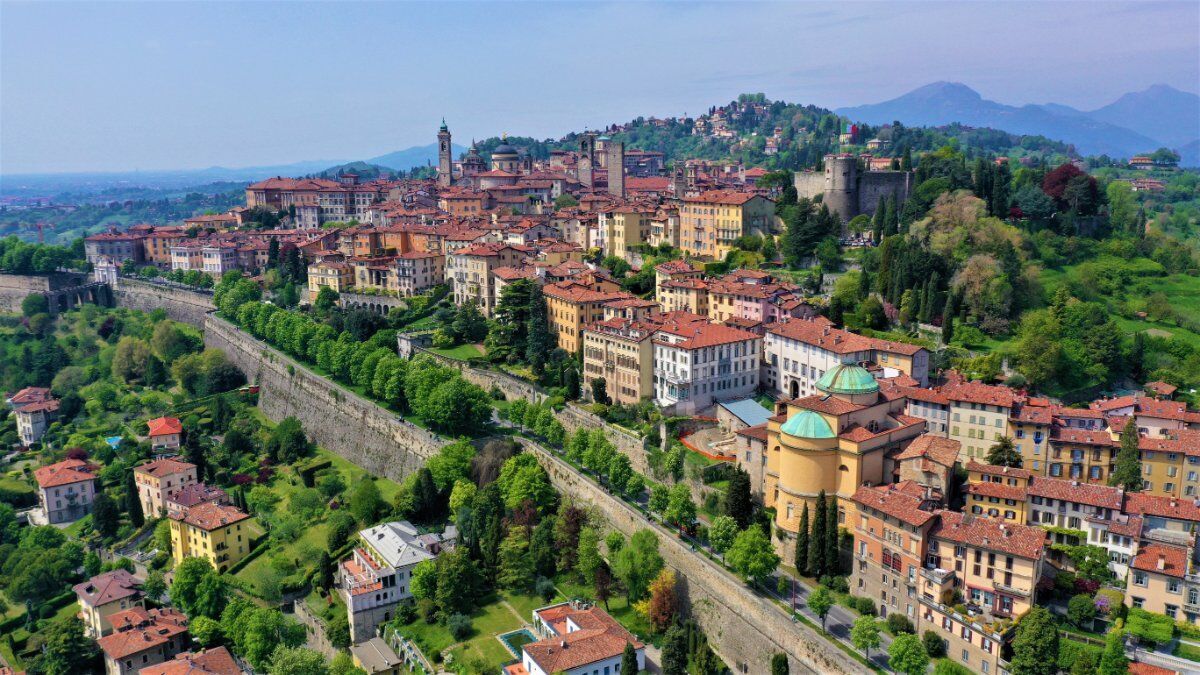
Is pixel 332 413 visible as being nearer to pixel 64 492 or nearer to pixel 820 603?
pixel 64 492

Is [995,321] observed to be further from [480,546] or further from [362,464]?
[362,464]

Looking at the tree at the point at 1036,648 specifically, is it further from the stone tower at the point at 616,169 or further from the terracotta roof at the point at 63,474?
the stone tower at the point at 616,169

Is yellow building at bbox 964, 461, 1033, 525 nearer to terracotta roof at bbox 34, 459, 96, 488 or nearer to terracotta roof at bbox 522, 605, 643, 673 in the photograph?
terracotta roof at bbox 522, 605, 643, 673

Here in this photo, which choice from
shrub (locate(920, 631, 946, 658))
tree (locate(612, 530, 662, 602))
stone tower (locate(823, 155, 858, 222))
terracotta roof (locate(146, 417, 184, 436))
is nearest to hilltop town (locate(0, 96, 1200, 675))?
shrub (locate(920, 631, 946, 658))

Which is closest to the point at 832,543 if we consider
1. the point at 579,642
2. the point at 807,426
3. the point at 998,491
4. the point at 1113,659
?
the point at 807,426

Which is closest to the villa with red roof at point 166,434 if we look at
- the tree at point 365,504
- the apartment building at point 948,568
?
the tree at point 365,504

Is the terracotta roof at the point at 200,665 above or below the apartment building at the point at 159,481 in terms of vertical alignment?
below
